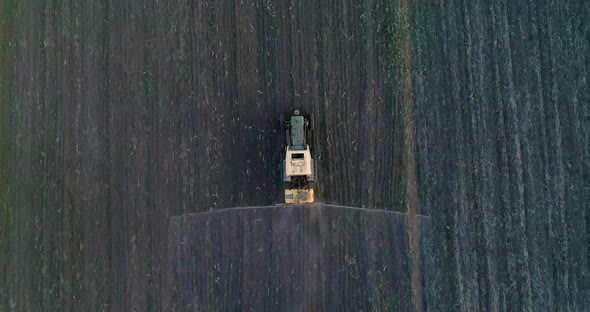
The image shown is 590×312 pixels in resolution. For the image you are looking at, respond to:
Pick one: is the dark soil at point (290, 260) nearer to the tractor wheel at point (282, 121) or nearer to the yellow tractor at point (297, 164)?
the yellow tractor at point (297, 164)

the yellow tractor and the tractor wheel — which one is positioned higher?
the tractor wheel

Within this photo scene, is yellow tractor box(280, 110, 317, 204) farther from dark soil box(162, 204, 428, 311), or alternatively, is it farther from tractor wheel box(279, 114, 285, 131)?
dark soil box(162, 204, 428, 311)

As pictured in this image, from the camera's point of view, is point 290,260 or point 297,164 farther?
point 290,260

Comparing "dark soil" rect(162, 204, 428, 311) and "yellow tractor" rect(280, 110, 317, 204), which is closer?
"yellow tractor" rect(280, 110, 317, 204)

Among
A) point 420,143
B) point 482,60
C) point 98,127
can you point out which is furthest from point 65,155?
point 482,60

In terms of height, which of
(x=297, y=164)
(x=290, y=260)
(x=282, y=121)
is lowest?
(x=290, y=260)

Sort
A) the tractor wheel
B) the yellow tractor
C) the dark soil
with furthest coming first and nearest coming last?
the tractor wheel
the dark soil
the yellow tractor

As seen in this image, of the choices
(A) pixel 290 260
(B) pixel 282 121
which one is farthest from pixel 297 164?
(A) pixel 290 260

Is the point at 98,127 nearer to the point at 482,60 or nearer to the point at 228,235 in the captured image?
the point at 228,235

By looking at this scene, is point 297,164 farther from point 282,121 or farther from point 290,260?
point 290,260

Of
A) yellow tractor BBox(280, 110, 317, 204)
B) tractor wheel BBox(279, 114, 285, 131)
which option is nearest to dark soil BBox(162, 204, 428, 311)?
yellow tractor BBox(280, 110, 317, 204)
